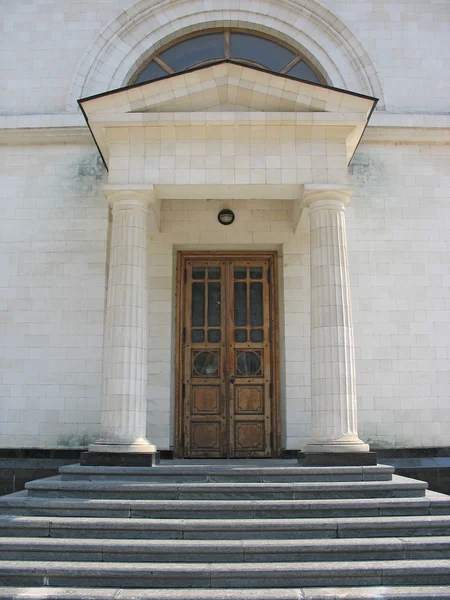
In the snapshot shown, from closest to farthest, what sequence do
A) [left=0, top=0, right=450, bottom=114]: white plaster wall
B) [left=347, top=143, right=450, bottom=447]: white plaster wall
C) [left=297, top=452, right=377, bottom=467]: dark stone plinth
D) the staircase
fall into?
1. the staircase
2. [left=297, top=452, right=377, bottom=467]: dark stone plinth
3. [left=347, top=143, right=450, bottom=447]: white plaster wall
4. [left=0, top=0, right=450, bottom=114]: white plaster wall

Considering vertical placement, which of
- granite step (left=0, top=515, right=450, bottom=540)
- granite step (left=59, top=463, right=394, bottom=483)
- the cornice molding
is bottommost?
granite step (left=0, top=515, right=450, bottom=540)

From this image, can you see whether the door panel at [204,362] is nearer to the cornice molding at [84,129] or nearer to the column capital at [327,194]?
the column capital at [327,194]

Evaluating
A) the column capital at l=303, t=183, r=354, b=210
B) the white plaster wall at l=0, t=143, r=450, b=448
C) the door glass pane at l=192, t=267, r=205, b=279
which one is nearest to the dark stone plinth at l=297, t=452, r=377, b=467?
the white plaster wall at l=0, t=143, r=450, b=448

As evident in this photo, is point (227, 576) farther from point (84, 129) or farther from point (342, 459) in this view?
point (84, 129)

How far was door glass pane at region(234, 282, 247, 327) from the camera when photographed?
11.2 m

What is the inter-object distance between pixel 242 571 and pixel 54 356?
569cm

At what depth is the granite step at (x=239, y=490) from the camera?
291 inches

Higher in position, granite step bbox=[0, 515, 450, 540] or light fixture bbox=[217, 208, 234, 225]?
light fixture bbox=[217, 208, 234, 225]

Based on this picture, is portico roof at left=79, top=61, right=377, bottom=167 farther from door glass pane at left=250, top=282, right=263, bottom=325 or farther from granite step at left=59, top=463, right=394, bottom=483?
granite step at left=59, top=463, right=394, bottom=483

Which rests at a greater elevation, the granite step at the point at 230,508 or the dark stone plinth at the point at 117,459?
the dark stone plinth at the point at 117,459

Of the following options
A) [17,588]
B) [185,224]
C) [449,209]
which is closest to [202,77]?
[185,224]

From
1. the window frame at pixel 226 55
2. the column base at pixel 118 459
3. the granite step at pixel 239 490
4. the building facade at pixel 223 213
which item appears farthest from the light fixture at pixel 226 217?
the granite step at pixel 239 490

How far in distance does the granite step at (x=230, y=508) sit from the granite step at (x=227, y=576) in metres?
1.01

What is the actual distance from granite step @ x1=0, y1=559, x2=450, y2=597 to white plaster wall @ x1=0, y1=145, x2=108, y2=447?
4.29 meters
